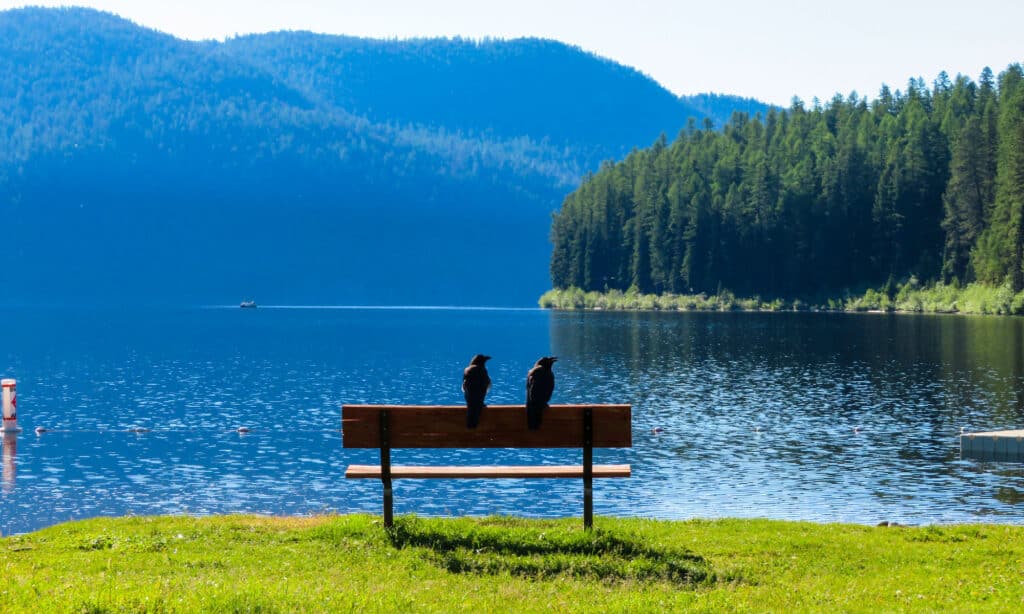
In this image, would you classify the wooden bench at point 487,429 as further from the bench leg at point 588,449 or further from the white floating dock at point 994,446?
the white floating dock at point 994,446

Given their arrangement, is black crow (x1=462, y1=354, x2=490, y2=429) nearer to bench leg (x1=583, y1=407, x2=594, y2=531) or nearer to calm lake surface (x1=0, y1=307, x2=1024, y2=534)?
bench leg (x1=583, y1=407, x2=594, y2=531)

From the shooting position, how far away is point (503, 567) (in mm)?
15984

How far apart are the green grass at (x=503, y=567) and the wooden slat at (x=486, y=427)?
4.41 ft

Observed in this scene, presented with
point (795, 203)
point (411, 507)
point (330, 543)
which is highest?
point (795, 203)

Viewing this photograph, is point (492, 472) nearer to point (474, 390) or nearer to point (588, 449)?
point (474, 390)

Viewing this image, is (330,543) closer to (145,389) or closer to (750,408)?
(750,408)

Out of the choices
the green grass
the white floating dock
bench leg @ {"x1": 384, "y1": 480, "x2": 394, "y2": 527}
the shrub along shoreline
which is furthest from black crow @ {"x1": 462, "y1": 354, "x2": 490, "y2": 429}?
the shrub along shoreline

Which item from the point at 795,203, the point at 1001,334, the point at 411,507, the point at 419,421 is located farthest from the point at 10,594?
the point at 795,203

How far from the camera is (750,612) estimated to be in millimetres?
13234

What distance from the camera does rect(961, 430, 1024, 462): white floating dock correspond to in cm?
3612

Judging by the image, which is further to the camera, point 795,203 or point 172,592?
point 795,203

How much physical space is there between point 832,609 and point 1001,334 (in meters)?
97.8

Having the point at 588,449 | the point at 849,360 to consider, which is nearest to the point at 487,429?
the point at 588,449

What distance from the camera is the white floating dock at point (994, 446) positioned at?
119 feet
